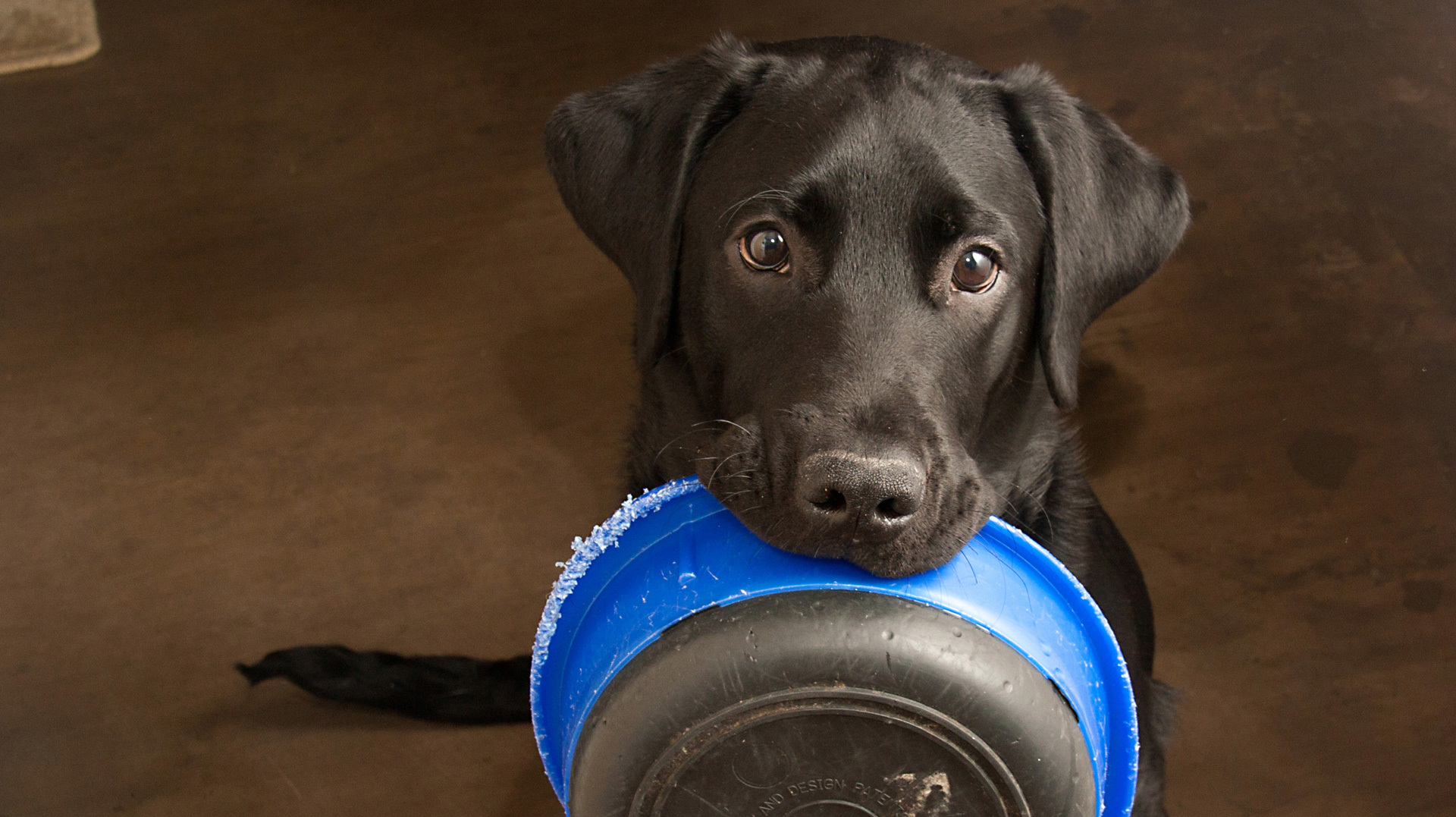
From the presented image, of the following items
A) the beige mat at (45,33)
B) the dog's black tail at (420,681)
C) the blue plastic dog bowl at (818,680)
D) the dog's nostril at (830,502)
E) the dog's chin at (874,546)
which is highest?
the dog's nostril at (830,502)

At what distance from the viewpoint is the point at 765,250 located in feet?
6.36

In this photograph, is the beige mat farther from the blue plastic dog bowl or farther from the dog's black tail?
the blue plastic dog bowl

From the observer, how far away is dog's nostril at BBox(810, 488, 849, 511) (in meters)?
1.63

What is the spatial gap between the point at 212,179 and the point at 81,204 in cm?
50

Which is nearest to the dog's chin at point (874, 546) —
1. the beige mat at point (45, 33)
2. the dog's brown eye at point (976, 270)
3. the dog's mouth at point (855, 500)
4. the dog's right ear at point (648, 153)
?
the dog's mouth at point (855, 500)

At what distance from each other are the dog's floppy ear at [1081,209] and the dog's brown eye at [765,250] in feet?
1.68

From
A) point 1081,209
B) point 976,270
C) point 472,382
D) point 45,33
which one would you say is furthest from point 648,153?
point 45,33

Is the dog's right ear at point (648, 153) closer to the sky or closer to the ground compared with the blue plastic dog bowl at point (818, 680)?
closer to the sky

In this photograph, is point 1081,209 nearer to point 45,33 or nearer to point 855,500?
point 855,500

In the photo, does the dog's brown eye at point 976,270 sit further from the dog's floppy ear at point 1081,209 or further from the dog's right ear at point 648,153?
the dog's right ear at point 648,153

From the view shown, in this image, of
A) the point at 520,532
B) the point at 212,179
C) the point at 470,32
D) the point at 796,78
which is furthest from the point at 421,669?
the point at 470,32

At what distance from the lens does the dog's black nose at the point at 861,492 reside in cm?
161

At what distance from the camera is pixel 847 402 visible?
1705 millimetres

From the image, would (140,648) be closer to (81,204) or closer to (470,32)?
(81,204)
